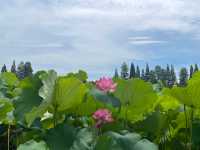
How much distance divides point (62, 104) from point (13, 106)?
354mm

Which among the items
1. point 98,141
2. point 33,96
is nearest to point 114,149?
point 98,141

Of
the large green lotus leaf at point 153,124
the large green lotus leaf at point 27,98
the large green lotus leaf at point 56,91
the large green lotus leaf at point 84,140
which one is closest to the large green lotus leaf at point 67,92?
the large green lotus leaf at point 56,91

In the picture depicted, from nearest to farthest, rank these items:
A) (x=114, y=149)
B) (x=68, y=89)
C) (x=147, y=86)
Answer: (x=114, y=149), (x=68, y=89), (x=147, y=86)

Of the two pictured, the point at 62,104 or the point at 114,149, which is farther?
the point at 62,104

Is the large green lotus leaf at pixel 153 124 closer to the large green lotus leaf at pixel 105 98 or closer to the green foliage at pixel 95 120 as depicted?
the green foliage at pixel 95 120

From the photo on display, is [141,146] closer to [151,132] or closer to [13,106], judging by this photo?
[151,132]

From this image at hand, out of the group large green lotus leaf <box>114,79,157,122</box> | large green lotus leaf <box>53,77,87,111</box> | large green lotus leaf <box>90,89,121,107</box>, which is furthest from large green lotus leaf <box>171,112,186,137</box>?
large green lotus leaf <box>53,77,87,111</box>

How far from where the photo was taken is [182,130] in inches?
86.0

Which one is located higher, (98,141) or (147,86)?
(147,86)

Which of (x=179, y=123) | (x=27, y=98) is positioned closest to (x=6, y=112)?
(x=27, y=98)

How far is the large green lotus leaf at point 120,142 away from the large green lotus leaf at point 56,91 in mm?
237

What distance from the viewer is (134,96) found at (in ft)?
6.36

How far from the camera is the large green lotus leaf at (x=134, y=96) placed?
6.24ft

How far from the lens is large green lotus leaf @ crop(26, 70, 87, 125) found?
178 centimetres
